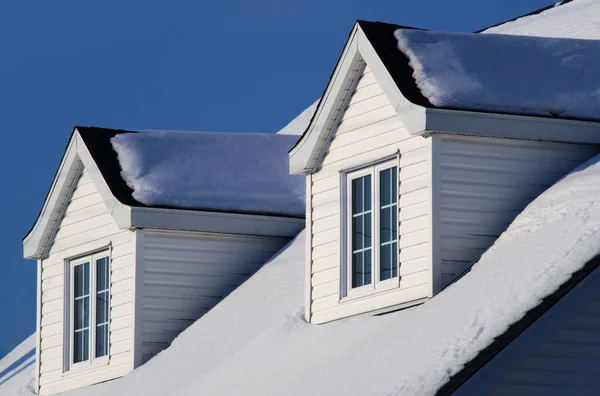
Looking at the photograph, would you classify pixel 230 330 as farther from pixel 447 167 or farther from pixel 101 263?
pixel 447 167

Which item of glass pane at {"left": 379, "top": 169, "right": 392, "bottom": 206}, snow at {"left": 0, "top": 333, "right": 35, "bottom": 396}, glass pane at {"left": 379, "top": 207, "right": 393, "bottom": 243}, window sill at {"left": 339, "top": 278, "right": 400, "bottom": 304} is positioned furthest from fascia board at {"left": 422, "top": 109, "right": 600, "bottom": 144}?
snow at {"left": 0, "top": 333, "right": 35, "bottom": 396}

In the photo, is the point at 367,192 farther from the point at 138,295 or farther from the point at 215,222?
the point at 138,295

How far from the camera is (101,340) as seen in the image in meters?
18.3

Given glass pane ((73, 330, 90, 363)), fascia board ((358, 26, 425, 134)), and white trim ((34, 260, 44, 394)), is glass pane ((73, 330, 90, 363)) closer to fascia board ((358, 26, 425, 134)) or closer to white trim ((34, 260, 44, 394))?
white trim ((34, 260, 44, 394))

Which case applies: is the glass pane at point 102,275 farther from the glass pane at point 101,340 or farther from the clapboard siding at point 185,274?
the clapboard siding at point 185,274

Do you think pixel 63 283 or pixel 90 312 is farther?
pixel 63 283

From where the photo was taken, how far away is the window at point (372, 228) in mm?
14609

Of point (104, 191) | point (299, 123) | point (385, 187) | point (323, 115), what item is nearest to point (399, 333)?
point (385, 187)

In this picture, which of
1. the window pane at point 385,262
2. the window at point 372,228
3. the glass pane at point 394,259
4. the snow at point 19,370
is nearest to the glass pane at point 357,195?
the window at point 372,228

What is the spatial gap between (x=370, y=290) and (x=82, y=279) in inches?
210

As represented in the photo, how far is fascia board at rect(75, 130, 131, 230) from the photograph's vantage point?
18.0 metres

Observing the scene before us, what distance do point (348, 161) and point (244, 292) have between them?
3.13 meters

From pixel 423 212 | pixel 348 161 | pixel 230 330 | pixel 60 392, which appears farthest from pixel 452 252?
pixel 60 392

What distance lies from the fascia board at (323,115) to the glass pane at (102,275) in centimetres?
334
